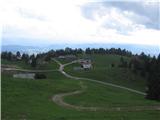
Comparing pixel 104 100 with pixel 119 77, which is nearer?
pixel 104 100

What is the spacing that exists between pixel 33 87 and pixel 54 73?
75.8 metres

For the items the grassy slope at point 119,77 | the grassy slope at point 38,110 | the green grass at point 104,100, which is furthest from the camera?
the grassy slope at point 119,77

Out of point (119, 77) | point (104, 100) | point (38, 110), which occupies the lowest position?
point (119, 77)

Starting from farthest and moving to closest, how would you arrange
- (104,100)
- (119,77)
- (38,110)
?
1. (119,77)
2. (104,100)
3. (38,110)

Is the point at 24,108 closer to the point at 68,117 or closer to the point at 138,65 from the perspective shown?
the point at 68,117

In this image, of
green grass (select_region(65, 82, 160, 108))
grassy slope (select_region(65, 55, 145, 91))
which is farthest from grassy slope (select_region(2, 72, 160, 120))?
grassy slope (select_region(65, 55, 145, 91))

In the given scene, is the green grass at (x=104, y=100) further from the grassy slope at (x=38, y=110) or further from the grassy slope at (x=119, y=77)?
the grassy slope at (x=119, y=77)

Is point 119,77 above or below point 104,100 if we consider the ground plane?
below

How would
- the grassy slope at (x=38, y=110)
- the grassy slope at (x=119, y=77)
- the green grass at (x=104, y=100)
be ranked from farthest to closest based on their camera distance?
the grassy slope at (x=119, y=77), the green grass at (x=104, y=100), the grassy slope at (x=38, y=110)

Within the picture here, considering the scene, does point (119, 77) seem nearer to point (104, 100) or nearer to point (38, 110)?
point (104, 100)

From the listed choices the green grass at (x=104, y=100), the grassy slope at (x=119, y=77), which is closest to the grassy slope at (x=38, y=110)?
the green grass at (x=104, y=100)

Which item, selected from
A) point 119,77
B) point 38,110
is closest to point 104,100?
point 38,110

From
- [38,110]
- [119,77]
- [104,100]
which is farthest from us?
[119,77]

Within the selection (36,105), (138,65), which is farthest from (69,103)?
(138,65)
